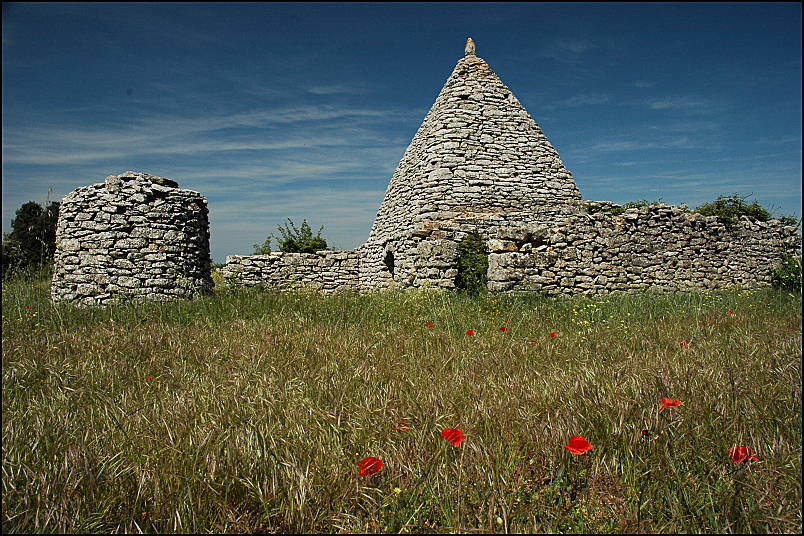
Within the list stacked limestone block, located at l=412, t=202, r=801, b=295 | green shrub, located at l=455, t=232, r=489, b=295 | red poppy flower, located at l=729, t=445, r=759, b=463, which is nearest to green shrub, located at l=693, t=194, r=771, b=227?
stacked limestone block, located at l=412, t=202, r=801, b=295

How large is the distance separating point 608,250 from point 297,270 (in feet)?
31.1

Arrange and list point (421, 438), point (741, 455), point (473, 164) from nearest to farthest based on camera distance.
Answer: point (741, 455) → point (421, 438) → point (473, 164)

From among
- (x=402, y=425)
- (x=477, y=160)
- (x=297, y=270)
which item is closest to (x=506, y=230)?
(x=477, y=160)

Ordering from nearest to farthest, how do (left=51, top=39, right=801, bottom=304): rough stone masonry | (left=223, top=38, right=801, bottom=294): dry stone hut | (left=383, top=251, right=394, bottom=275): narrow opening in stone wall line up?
(left=51, top=39, right=801, bottom=304): rough stone masonry
(left=223, top=38, right=801, bottom=294): dry stone hut
(left=383, top=251, right=394, bottom=275): narrow opening in stone wall

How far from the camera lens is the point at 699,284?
12.7m

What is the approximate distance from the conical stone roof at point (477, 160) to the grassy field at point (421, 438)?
391 inches

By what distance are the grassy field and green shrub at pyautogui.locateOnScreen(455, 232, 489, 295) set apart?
6.18 metres

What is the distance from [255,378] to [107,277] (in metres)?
7.36

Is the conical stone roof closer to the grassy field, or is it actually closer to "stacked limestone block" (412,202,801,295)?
"stacked limestone block" (412,202,801,295)

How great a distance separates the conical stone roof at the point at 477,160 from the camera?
46.2 feet

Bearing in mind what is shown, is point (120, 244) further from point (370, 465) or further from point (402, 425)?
point (370, 465)

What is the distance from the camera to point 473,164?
14344 millimetres

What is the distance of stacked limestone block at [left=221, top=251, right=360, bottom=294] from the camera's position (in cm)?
1477

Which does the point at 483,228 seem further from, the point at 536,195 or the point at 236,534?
the point at 236,534
